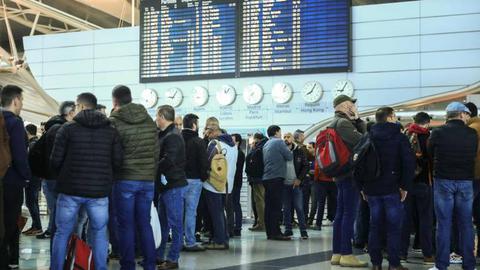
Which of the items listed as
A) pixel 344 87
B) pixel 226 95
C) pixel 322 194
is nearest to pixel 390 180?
pixel 322 194

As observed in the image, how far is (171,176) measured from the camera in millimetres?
5812

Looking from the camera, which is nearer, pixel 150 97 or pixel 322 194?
pixel 322 194

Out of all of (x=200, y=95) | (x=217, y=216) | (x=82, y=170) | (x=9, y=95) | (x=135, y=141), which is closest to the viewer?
(x=82, y=170)

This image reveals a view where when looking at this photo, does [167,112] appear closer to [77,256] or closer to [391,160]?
[77,256]

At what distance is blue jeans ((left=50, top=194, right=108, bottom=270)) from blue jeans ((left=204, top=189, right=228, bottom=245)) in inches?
111

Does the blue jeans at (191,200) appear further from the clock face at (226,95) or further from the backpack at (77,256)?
the clock face at (226,95)

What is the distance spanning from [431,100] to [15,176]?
9.22m

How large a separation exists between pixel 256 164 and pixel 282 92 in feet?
15.3

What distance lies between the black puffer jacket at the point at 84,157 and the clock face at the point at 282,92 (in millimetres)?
9535

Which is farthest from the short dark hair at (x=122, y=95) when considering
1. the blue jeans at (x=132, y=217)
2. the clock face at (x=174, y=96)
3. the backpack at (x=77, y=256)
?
the clock face at (x=174, y=96)

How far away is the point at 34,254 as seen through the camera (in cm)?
680

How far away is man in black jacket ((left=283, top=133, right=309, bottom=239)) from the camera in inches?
352

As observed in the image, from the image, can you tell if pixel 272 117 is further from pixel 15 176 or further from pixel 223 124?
pixel 15 176

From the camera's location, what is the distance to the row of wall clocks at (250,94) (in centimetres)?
1329
